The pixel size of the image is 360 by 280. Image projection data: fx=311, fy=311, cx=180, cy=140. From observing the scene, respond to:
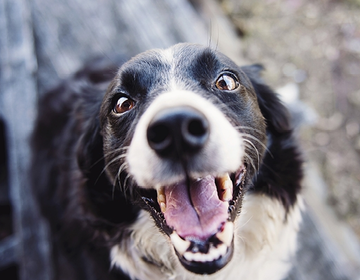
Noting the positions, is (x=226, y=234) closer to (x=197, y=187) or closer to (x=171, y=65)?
(x=197, y=187)

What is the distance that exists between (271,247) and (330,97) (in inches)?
87.6

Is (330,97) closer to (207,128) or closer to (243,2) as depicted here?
(243,2)

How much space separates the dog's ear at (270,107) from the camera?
5.88 feet

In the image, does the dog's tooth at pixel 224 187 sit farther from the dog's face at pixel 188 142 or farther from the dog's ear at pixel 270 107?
the dog's ear at pixel 270 107

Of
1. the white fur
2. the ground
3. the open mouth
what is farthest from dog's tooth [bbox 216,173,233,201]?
the ground

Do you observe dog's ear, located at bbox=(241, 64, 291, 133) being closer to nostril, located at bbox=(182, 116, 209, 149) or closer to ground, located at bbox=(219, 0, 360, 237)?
nostril, located at bbox=(182, 116, 209, 149)

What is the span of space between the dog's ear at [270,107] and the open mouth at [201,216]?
1.68 ft

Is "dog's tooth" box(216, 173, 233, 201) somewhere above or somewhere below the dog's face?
below

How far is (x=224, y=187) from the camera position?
1325mm

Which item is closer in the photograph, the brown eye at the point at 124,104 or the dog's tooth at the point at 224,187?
the dog's tooth at the point at 224,187

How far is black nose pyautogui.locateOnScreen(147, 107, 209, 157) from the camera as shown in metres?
1.03

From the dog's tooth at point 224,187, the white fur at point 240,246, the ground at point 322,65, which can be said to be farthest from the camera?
the ground at point 322,65

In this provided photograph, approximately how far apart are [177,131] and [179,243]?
0.47 meters

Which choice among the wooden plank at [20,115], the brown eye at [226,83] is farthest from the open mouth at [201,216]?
the wooden plank at [20,115]
